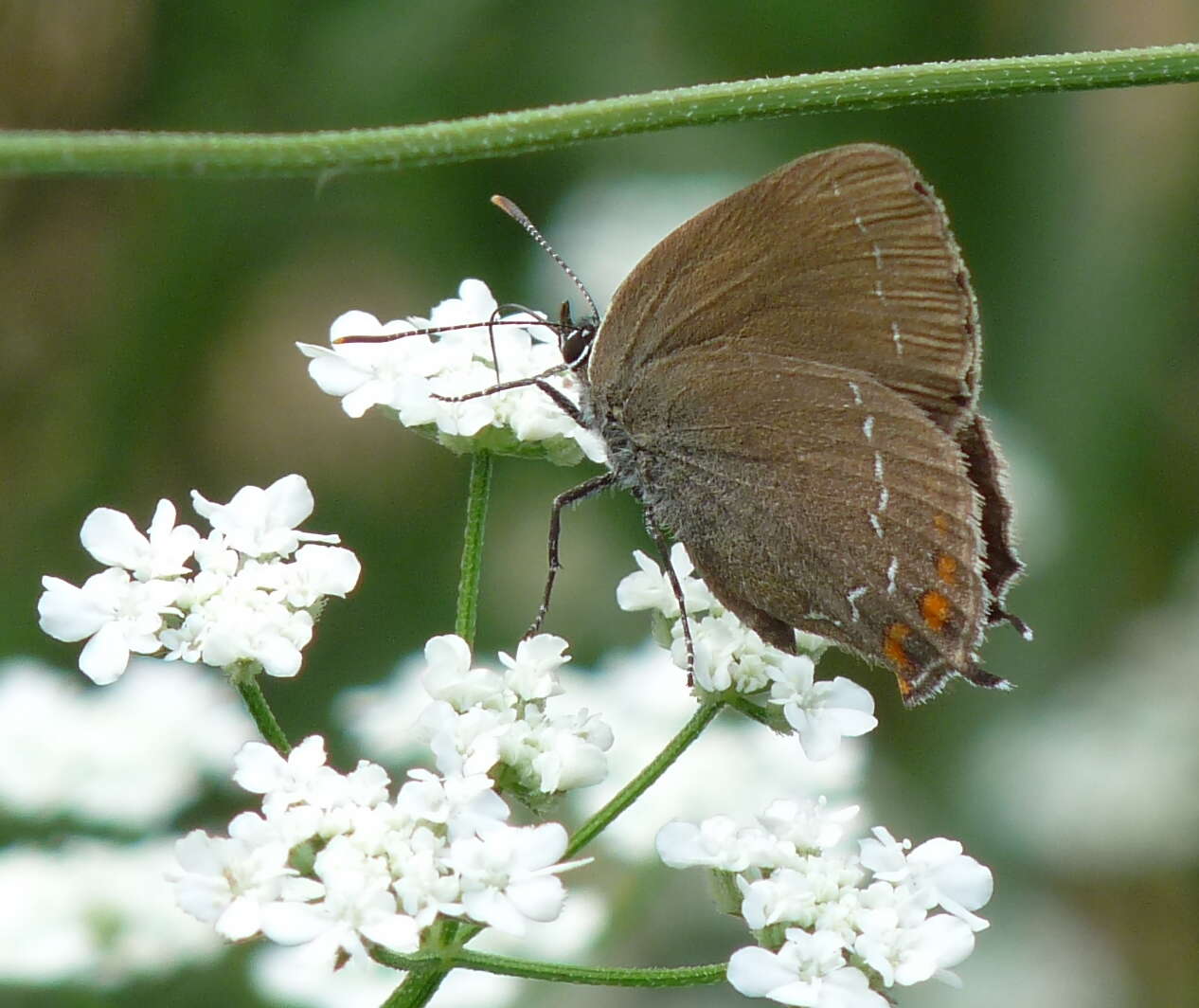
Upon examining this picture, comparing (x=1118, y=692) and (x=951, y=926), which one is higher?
(x=951, y=926)

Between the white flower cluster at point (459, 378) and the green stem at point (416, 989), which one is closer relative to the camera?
the green stem at point (416, 989)

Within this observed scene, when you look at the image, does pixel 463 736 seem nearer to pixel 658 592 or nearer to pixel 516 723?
pixel 516 723

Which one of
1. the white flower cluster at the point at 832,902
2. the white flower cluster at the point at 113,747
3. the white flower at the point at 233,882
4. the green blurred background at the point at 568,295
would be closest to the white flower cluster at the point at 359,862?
the white flower at the point at 233,882

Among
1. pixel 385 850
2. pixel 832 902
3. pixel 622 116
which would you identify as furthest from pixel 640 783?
pixel 622 116

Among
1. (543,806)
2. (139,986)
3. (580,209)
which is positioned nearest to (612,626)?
(580,209)

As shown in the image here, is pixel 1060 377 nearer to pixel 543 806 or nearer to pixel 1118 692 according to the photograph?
pixel 1118 692

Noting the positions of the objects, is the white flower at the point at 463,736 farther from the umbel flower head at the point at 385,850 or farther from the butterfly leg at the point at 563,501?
the butterfly leg at the point at 563,501
